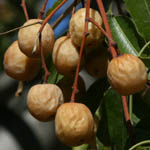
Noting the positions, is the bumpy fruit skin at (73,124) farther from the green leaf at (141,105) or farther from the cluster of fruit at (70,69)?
the green leaf at (141,105)

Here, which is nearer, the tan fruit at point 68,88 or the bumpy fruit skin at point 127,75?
the bumpy fruit skin at point 127,75

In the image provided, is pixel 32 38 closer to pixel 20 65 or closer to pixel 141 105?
pixel 20 65

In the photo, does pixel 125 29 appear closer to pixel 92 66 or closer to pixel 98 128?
pixel 92 66

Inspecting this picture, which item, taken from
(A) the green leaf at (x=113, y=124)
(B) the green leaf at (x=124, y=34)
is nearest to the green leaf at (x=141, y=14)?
(B) the green leaf at (x=124, y=34)

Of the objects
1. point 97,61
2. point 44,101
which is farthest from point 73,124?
point 97,61

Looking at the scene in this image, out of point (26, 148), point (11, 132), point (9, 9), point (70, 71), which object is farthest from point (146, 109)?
point (11, 132)

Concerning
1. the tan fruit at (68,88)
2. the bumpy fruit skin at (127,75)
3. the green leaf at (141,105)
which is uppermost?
the bumpy fruit skin at (127,75)

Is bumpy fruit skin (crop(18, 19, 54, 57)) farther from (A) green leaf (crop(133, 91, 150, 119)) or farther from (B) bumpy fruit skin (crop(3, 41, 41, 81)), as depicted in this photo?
(A) green leaf (crop(133, 91, 150, 119))
